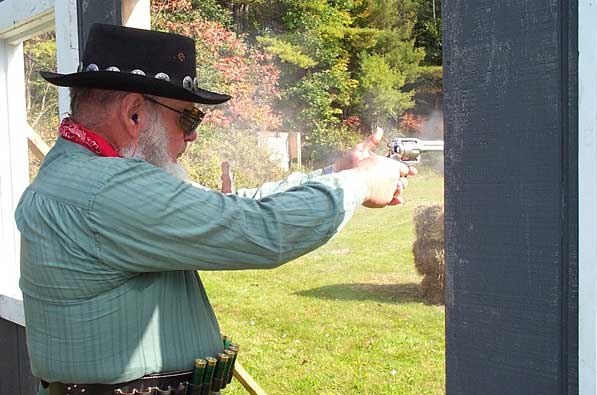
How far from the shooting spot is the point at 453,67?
3.77ft

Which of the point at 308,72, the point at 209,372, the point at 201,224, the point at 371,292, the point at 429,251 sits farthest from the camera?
the point at 308,72

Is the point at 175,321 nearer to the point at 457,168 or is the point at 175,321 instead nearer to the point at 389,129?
the point at 457,168

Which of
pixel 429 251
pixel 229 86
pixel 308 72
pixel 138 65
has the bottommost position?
pixel 429 251

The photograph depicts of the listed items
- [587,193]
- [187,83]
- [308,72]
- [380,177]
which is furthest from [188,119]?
[308,72]

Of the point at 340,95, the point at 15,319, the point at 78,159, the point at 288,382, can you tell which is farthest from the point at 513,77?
the point at 340,95

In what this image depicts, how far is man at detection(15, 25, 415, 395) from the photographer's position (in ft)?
3.88

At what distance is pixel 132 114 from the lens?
1.35 meters

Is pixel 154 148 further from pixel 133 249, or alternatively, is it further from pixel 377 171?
pixel 377 171

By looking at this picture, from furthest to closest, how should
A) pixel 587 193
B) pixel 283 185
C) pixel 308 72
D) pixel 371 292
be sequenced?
pixel 308 72
pixel 371 292
pixel 283 185
pixel 587 193

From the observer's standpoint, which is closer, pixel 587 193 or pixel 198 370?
pixel 587 193

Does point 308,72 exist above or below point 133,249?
above

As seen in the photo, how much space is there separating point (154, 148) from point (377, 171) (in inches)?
17.0

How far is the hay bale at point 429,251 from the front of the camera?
20.3 ft

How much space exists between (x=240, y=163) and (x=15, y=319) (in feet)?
15.0
